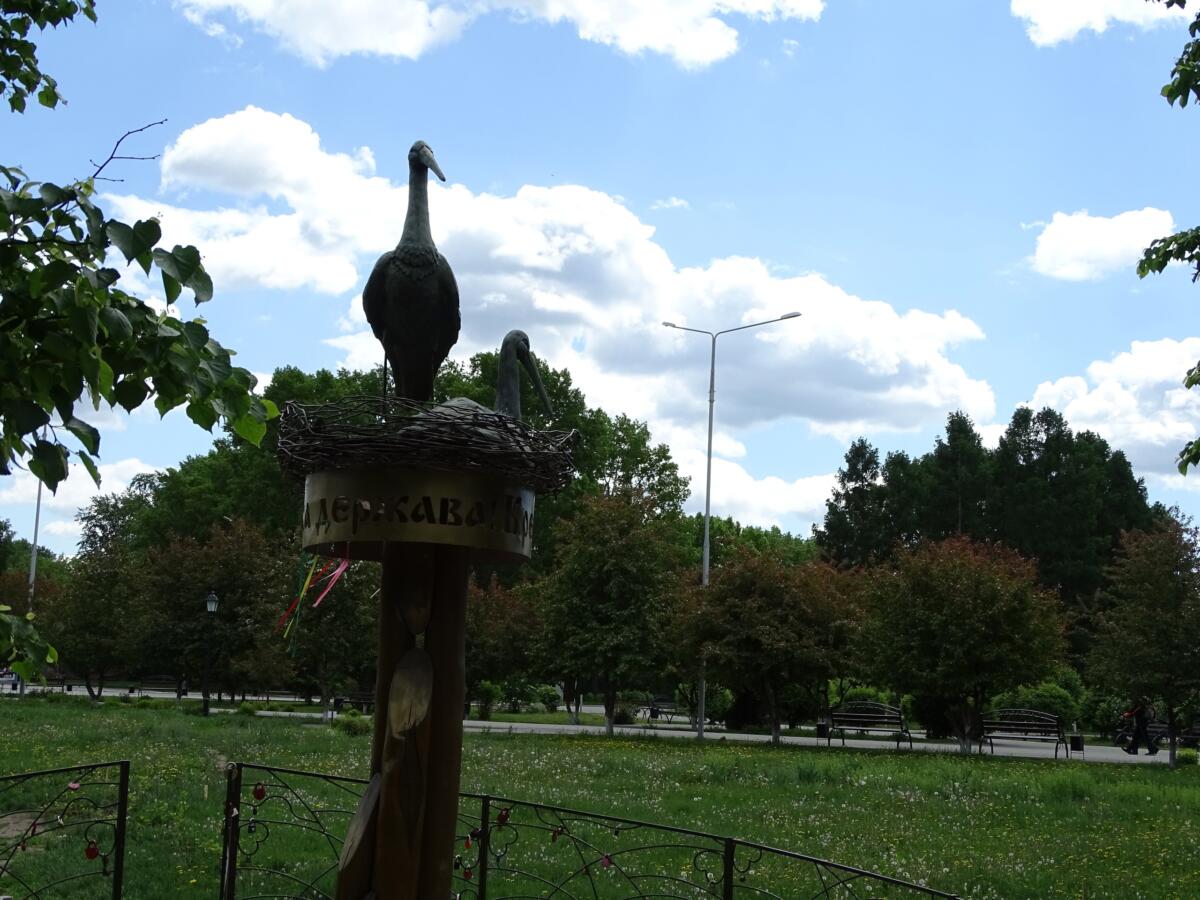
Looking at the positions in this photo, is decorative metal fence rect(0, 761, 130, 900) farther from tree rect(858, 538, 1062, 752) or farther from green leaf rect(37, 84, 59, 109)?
tree rect(858, 538, 1062, 752)

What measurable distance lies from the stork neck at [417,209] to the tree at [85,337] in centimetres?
283

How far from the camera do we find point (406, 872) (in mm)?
5430

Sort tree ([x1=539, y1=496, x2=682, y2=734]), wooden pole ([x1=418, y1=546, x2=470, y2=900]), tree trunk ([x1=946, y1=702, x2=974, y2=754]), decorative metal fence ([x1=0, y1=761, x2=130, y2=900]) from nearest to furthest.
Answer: wooden pole ([x1=418, y1=546, x2=470, y2=900]) < decorative metal fence ([x1=0, y1=761, x2=130, y2=900]) < tree trunk ([x1=946, y1=702, x2=974, y2=754]) < tree ([x1=539, y1=496, x2=682, y2=734])

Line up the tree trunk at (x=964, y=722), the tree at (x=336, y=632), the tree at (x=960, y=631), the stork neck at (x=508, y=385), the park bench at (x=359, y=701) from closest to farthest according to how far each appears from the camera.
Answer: the stork neck at (x=508, y=385)
the tree at (x=960, y=631)
the tree trunk at (x=964, y=722)
the tree at (x=336, y=632)
the park bench at (x=359, y=701)

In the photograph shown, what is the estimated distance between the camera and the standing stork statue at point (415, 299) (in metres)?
6.36

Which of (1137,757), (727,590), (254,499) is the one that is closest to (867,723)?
(727,590)

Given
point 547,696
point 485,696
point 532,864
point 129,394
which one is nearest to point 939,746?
point 485,696

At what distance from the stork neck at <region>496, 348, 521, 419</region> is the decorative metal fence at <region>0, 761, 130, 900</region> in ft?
11.8

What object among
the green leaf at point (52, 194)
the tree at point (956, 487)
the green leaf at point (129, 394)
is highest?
the tree at point (956, 487)

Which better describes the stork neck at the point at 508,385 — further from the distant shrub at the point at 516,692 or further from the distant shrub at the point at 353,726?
the distant shrub at the point at 516,692

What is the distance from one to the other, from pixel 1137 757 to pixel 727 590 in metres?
10.7

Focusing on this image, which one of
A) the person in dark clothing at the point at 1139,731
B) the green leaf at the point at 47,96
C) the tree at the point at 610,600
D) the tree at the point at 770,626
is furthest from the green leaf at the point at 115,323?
the person in dark clothing at the point at 1139,731

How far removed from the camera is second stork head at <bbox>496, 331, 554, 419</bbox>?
663 cm

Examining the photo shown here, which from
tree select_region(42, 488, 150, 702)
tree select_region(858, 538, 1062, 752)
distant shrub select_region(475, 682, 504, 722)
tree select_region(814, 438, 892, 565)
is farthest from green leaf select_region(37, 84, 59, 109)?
tree select_region(814, 438, 892, 565)
